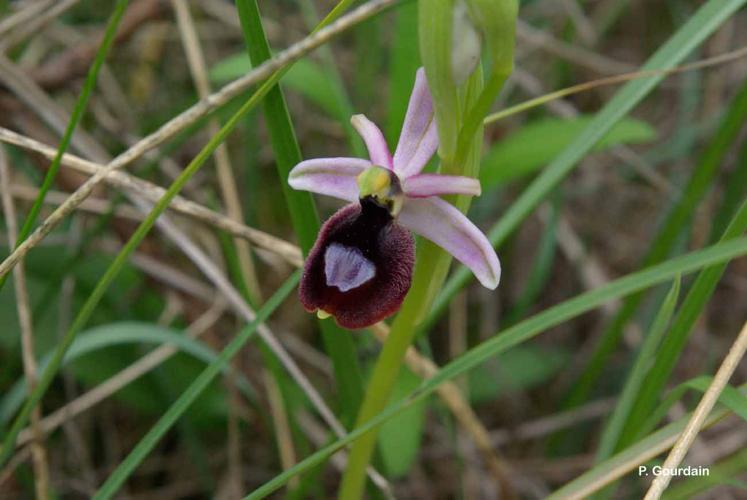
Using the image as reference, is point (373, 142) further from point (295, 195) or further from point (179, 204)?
point (179, 204)

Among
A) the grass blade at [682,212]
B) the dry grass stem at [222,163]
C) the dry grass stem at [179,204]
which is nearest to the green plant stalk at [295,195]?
the dry grass stem at [179,204]

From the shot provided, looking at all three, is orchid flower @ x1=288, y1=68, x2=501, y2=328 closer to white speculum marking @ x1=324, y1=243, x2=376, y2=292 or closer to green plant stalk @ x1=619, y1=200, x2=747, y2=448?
white speculum marking @ x1=324, y1=243, x2=376, y2=292

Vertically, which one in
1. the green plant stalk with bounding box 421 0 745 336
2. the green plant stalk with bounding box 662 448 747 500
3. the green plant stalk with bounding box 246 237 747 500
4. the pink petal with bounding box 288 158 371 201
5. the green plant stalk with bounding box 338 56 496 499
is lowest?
the green plant stalk with bounding box 662 448 747 500

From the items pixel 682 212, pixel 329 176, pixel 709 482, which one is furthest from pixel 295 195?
pixel 682 212

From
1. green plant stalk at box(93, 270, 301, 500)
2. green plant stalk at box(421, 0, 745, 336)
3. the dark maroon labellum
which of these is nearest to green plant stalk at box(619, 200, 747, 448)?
green plant stalk at box(421, 0, 745, 336)

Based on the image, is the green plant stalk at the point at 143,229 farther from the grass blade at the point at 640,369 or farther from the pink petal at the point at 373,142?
the grass blade at the point at 640,369

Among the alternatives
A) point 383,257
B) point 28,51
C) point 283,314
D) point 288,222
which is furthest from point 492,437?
point 28,51
